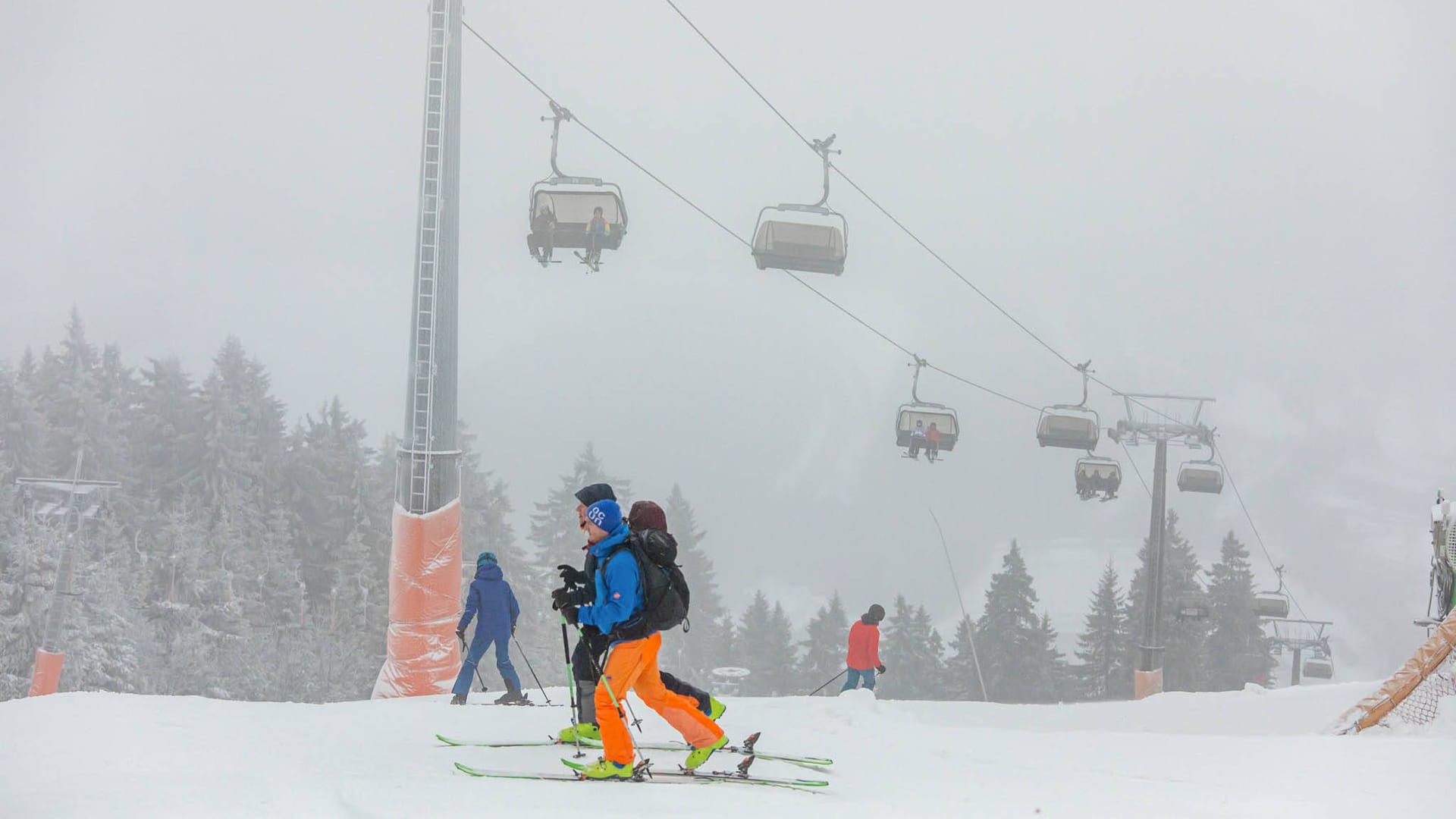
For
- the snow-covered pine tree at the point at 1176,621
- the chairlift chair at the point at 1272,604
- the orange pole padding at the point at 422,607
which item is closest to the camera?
the orange pole padding at the point at 422,607

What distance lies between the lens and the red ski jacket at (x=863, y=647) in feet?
40.5

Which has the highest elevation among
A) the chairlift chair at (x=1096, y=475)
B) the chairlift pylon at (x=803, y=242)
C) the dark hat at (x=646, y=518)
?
the chairlift pylon at (x=803, y=242)

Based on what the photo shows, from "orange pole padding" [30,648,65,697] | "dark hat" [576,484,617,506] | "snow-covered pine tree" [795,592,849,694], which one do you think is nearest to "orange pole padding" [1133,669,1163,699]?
"dark hat" [576,484,617,506]

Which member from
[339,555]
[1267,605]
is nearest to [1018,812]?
[1267,605]

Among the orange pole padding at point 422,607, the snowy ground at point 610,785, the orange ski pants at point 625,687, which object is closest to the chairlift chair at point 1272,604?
the snowy ground at point 610,785

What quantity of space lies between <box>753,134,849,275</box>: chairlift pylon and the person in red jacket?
23.0 ft

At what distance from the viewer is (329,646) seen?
142ft

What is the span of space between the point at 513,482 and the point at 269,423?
60.5 meters

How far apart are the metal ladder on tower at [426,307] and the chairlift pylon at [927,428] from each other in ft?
48.3

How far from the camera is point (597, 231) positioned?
1580 centimetres

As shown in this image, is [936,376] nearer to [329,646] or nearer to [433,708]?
[329,646]

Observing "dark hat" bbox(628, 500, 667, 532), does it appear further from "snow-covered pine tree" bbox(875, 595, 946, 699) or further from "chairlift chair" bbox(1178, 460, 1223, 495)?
"snow-covered pine tree" bbox(875, 595, 946, 699)

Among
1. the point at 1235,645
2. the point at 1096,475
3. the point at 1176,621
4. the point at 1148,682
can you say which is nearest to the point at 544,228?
the point at 1148,682

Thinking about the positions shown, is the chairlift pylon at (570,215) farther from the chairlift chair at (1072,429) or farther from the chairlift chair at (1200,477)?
the chairlift chair at (1200,477)
